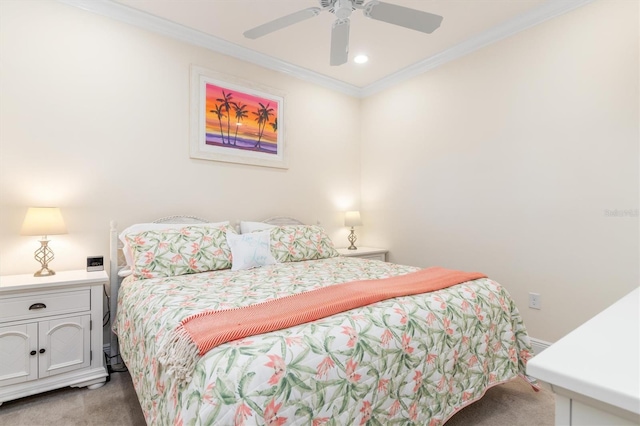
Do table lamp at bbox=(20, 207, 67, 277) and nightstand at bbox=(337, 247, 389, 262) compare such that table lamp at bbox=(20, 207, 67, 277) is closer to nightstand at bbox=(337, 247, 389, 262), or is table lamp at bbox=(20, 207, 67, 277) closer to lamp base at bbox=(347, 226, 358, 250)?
nightstand at bbox=(337, 247, 389, 262)

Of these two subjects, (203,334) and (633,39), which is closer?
(203,334)

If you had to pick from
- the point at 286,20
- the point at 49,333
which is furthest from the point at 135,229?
the point at 286,20

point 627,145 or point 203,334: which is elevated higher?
point 627,145

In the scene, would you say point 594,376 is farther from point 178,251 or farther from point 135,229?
point 135,229

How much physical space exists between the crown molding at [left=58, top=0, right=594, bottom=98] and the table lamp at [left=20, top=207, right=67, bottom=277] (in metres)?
1.55

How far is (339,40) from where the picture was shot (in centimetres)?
210

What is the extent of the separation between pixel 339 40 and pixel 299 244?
5.37ft

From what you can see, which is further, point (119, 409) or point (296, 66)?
point (296, 66)

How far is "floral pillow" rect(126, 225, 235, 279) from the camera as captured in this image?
7.20 feet

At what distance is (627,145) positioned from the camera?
2176mm

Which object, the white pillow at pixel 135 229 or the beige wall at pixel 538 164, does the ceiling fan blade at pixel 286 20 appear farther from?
the beige wall at pixel 538 164

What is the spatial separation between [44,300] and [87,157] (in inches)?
42.2

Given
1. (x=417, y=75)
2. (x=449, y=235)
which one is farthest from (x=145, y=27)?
(x=449, y=235)

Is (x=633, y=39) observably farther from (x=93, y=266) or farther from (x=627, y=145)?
(x=93, y=266)
